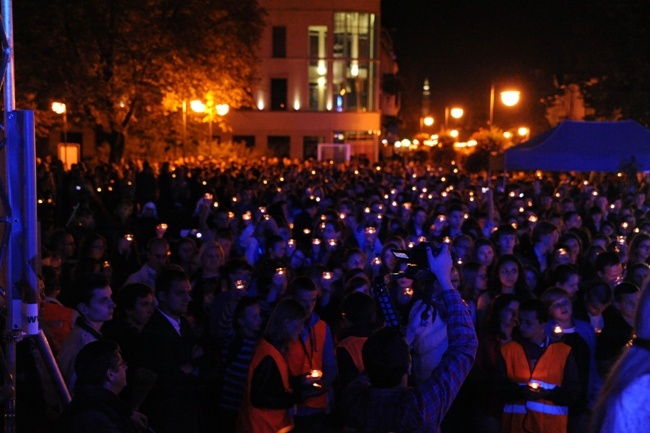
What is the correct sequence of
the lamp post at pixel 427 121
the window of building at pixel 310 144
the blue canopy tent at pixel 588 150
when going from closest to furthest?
the blue canopy tent at pixel 588 150
the lamp post at pixel 427 121
the window of building at pixel 310 144

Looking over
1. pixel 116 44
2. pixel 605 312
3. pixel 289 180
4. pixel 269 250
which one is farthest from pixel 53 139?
pixel 605 312

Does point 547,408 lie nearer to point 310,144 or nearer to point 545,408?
point 545,408

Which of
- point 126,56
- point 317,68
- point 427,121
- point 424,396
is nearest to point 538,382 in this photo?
point 424,396

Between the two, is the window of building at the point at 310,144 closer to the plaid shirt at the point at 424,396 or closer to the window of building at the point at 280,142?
the window of building at the point at 280,142

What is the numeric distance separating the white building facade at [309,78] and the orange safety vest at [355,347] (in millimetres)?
52597

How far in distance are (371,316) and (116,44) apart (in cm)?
2485

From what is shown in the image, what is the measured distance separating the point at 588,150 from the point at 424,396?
42.6 feet

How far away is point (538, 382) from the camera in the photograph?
5.39 meters

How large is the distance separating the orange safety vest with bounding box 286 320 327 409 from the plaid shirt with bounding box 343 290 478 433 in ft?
6.29

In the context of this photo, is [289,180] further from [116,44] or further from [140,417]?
[140,417]

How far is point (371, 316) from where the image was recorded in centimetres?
589

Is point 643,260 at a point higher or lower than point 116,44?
lower

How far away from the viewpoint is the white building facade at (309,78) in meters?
58.6

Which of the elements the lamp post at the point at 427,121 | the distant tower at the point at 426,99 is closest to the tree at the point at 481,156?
the lamp post at the point at 427,121
